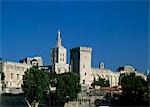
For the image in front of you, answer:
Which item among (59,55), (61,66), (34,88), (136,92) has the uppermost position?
(59,55)

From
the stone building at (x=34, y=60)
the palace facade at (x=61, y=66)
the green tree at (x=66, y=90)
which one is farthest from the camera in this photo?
the stone building at (x=34, y=60)

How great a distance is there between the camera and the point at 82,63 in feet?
215

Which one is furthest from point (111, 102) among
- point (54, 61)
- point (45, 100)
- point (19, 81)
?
point (54, 61)

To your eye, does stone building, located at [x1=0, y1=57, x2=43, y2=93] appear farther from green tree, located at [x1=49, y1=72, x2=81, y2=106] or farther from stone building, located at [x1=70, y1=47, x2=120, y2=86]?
green tree, located at [x1=49, y1=72, x2=81, y2=106]

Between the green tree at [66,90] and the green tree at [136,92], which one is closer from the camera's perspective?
the green tree at [136,92]

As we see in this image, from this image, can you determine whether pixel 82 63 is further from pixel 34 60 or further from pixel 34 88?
pixel 34 88

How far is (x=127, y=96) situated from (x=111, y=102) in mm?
3688

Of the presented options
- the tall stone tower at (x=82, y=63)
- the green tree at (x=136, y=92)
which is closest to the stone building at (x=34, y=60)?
the tall stone tower at (x=82, y=63)

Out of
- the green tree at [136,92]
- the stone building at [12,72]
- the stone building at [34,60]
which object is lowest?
the green tree at [136,92]

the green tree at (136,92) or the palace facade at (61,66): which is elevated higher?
the palace facade at (61,66)

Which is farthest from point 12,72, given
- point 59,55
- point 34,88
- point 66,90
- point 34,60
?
point 34,88

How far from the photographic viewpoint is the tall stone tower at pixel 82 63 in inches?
2574

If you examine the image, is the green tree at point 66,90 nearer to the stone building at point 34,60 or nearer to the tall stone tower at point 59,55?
the tall stone tower at point 59,55

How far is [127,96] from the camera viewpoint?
3847cm
